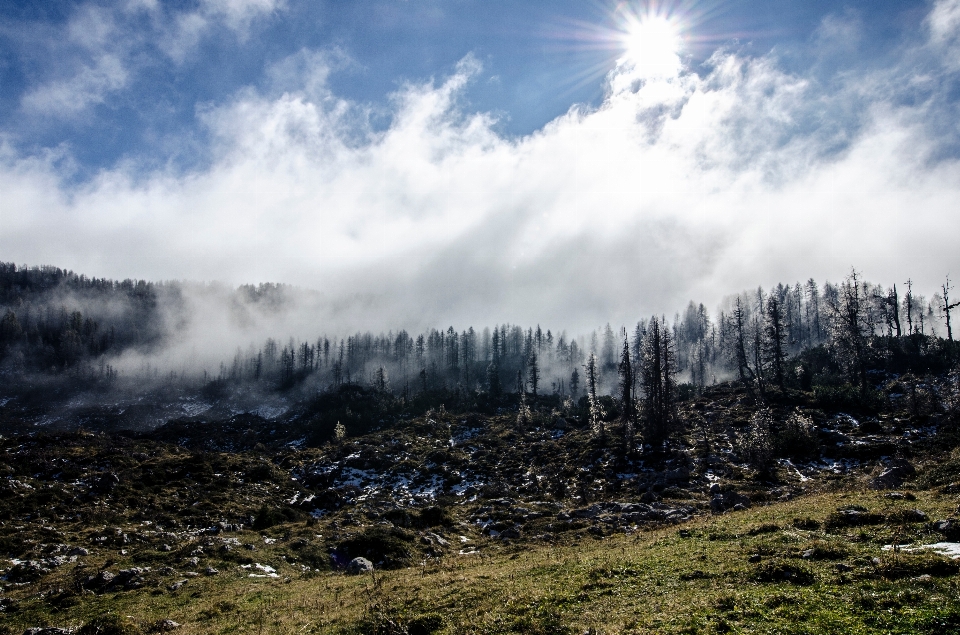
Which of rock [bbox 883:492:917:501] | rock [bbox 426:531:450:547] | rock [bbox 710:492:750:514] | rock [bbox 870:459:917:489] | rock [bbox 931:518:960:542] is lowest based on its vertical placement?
rock [bbox 426:531:450:547]

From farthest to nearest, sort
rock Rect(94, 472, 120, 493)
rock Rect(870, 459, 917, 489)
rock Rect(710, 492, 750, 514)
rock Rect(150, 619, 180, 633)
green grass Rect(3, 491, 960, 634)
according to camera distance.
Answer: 1. rock Rect(94, 472, 120, 493)
2. rock Rect(710, 492, 750, 514)
3. rock Rect(870, 459, 917, 489)
4. rock Rect(150, 619, 180, 633)
5. green grass Rect(3, 491, 960, 634)

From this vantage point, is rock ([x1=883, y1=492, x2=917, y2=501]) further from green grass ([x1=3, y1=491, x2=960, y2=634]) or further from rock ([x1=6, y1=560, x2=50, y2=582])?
rock ([x1=6, y1=560, x2=50, y2=582])

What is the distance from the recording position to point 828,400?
70.9 metres

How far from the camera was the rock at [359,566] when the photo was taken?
3241 cm

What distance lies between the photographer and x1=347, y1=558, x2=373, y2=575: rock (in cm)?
3241

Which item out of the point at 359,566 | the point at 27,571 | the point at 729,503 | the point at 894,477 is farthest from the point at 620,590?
the point at 27,571

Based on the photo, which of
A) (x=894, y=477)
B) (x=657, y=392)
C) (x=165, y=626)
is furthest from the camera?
(x=657, y=392)

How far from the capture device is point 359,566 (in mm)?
32938

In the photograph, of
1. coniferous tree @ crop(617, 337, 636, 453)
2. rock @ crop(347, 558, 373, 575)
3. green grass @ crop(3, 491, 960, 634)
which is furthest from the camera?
coniferous tree @ crop(617, 337, 636, 453)

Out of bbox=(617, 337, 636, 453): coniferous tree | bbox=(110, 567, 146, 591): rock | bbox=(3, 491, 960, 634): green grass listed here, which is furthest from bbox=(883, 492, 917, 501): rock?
bbox=(110, 567, 146, 591): rock

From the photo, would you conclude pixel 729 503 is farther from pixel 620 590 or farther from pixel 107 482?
pixel 107 482

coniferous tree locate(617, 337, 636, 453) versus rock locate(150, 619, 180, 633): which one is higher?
coniferous tree locate(617, 337, 636, 453)

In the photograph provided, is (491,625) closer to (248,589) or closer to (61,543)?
(248,589)

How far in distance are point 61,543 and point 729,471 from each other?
61246 millimetres
